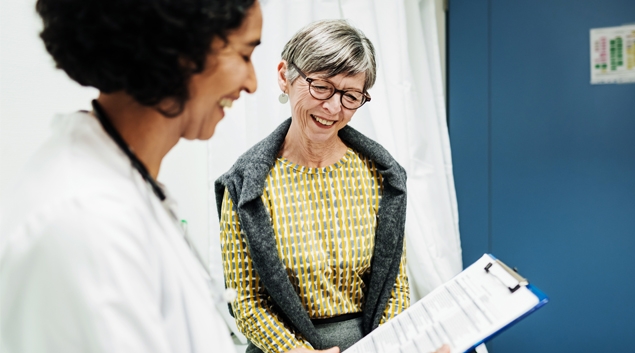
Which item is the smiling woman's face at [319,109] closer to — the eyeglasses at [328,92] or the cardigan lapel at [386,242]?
the eyeglasses at [328,92]

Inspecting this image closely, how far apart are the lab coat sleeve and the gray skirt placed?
764mm

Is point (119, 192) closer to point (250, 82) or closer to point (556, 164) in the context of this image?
point (250, 82)

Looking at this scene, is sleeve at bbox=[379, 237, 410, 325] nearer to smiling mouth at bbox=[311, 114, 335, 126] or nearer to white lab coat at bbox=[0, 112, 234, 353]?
smiling mouth at bbox=[311, 114, 335, 126]

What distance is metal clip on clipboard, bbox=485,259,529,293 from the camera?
0.89m

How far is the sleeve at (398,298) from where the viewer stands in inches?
47.4

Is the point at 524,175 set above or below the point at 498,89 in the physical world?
below

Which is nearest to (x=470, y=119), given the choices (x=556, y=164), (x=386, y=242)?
(x=556, y=164)

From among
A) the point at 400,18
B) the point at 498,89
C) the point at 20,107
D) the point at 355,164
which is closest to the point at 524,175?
the point at 498,89

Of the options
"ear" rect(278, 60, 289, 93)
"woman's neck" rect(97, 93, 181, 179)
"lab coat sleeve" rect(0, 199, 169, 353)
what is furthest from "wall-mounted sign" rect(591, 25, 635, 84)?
"lab coat sleeve" rect(0, 199, 169, 353)

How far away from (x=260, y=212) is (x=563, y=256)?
1398 millimetres

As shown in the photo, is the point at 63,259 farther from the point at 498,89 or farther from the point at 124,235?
the point at 498,89

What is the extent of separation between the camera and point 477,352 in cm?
91

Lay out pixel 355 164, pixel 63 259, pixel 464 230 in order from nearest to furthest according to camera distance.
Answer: pixel 63 259 < pixel 355 164 < pixel 464 230

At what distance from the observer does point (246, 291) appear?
1.13m
